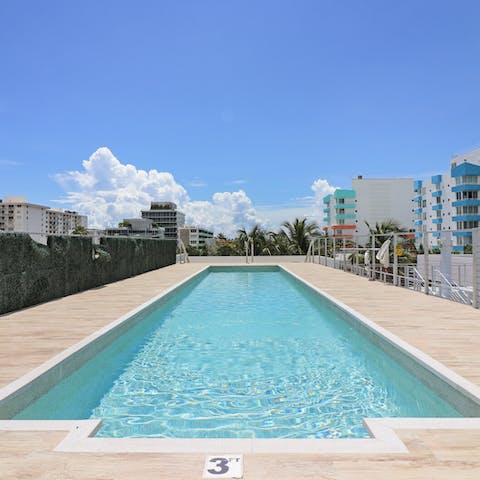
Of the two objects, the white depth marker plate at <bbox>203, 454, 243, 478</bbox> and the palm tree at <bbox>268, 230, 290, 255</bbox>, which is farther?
the palm tree at <bbox>268, 230, 290, 255</bbox>

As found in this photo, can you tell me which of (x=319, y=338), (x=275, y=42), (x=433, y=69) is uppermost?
(x=275, y=42)

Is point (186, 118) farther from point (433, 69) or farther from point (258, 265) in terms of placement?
point (433, 69)

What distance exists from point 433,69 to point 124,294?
499 inches

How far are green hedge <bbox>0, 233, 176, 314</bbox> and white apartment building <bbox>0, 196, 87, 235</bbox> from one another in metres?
127

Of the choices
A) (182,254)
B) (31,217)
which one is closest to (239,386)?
(182,254)

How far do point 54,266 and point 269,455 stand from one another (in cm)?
726

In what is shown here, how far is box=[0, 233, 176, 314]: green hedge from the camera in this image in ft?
21.5

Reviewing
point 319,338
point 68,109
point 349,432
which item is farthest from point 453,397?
point 68,109

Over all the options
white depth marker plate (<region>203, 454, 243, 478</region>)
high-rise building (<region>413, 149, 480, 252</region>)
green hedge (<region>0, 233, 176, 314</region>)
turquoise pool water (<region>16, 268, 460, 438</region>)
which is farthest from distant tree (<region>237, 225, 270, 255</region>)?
white depth marker plate (<region>203, 454, 243, 478</region>)

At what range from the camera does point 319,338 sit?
5.81 m

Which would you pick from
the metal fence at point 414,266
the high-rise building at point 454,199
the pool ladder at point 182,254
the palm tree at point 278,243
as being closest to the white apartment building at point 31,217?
the high-rise building at point 454,199

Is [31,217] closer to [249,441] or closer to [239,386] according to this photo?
[239,386]

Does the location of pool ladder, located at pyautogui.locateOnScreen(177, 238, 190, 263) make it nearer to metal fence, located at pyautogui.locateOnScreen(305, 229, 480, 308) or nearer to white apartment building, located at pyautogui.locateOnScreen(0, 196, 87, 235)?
metal fence, located at pyautogui.locateOnScreen(305, 229, 480, 308)

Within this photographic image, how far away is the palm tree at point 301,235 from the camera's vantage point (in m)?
26.4
